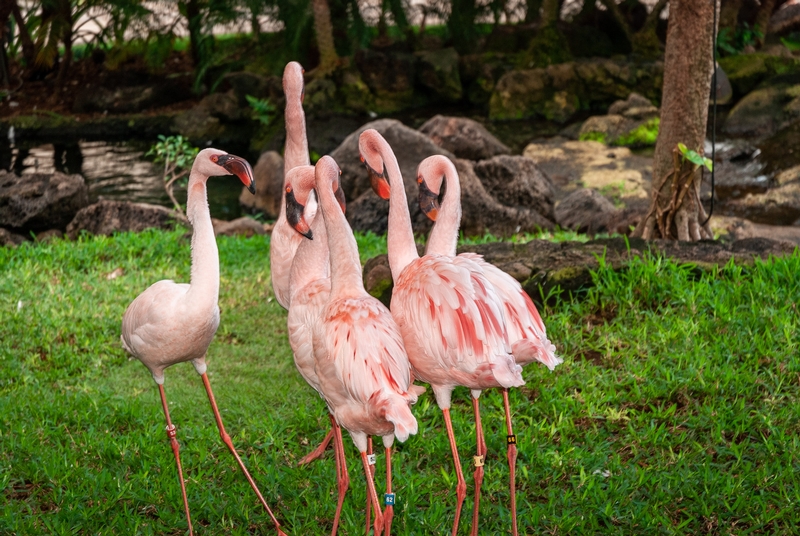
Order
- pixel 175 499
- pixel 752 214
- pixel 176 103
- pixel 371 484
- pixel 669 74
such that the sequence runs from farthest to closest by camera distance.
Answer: pixel 176 103 → pixel 752 214 → pixel 669 74 → pixel 175 499 → pixel 371 484

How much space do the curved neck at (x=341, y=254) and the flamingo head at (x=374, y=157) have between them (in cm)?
35

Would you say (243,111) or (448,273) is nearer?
(448,273)

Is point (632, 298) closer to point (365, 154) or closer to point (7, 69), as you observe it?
point (365, 154)

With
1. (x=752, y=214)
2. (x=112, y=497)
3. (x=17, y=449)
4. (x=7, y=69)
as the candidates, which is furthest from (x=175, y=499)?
(x=7, y=69)

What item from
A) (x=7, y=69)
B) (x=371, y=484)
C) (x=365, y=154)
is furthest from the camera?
(x=7, y=69)

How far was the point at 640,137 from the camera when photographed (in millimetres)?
13266

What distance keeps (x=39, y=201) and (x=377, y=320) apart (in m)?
7.52

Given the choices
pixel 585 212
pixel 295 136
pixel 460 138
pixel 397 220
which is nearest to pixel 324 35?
pixel 460 138

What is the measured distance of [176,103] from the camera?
18141mm

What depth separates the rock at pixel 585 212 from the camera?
841 centimetres

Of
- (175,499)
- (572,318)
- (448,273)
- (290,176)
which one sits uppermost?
(290,176)

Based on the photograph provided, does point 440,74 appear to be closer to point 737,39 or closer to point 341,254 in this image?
point 737,39

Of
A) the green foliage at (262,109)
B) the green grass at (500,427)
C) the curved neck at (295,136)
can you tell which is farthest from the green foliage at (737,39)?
the curved neck at (295,136)

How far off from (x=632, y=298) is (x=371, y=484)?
260 cm
